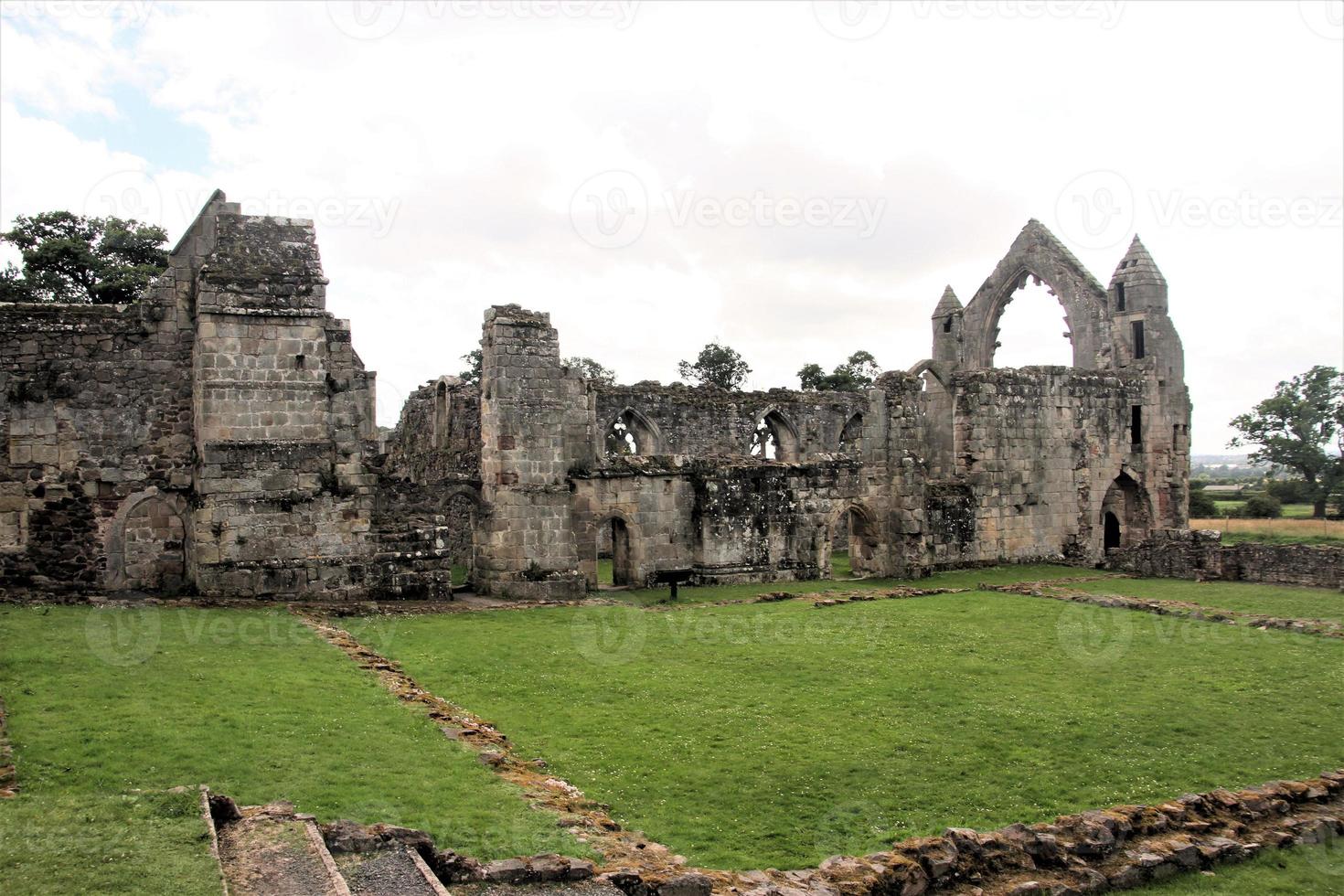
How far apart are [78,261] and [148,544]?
764 inches

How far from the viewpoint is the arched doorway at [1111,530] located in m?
34.9

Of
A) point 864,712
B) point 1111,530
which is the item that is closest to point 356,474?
point 864,712

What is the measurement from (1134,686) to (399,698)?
31.4 feet

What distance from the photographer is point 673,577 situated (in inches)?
918

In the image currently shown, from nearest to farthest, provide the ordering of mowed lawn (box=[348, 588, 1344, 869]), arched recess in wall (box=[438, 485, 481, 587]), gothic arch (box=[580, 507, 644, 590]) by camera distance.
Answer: mowed lawn (box=[348, 588, 1344, 869]) < gothic arch (box=[580, 507, 644, 590]) < arched recess in wall (box=[438, 485, 481, 587])

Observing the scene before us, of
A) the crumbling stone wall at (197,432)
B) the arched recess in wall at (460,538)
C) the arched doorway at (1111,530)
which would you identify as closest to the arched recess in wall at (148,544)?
the crumbling stone wall at (197,432)

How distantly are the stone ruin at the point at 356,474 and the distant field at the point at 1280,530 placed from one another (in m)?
12.4

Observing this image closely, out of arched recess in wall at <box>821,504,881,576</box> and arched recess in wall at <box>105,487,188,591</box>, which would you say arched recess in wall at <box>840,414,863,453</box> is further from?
arched recess in wall at <box>105,487,188,591</box>

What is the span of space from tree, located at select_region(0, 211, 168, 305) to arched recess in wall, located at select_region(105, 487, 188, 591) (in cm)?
1595

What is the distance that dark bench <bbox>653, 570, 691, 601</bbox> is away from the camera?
2325cm

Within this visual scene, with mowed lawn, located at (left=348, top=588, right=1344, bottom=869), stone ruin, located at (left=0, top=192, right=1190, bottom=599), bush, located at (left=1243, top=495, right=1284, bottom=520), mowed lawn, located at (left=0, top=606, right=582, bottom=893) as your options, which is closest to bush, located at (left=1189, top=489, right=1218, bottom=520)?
bush, located at (left=1243, top=495, right=1284, bottom=520)

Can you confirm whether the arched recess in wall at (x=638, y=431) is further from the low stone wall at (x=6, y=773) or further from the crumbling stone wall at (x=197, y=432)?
the low stone wall at (x=6, y=773)

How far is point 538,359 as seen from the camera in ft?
74.2

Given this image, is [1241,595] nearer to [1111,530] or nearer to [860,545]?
[860,545]
